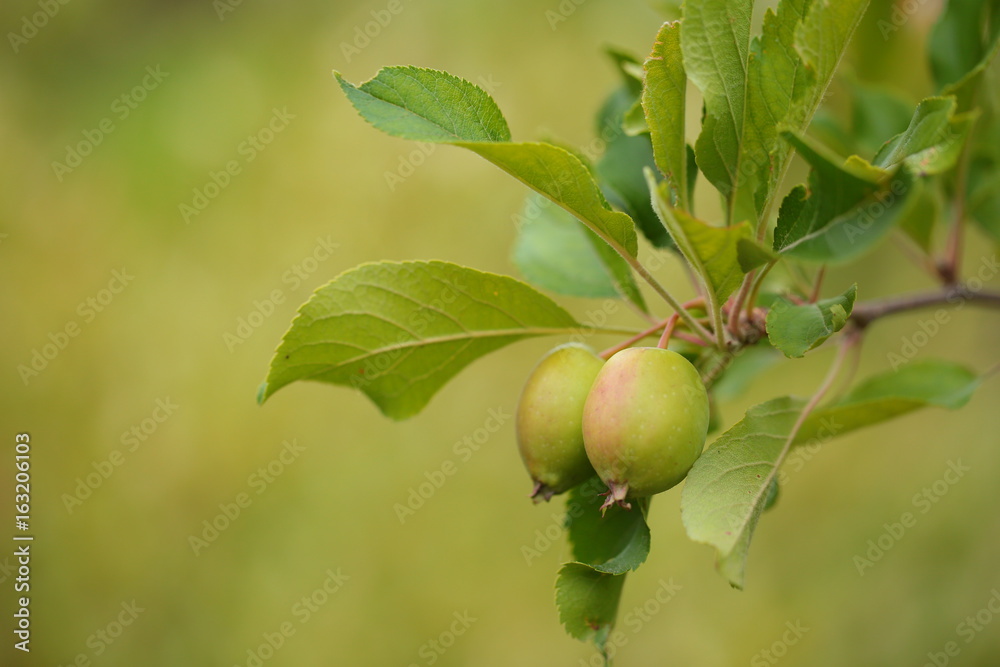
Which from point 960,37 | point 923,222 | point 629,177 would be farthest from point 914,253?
point 629,177

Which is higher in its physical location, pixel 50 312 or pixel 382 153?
pixel 382 153

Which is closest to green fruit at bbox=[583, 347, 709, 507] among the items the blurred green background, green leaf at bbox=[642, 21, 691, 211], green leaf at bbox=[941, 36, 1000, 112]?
green leaf at bbox=[642, 21, 691, 211]

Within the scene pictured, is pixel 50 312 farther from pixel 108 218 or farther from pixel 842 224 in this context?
pixel 842 224

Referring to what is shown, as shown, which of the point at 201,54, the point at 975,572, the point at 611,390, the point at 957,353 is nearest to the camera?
the point at 611,390

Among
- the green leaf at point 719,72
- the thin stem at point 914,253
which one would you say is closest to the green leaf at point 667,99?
the green leaf at point 719,72

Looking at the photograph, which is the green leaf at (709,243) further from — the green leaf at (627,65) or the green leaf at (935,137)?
the green leaf at (627,65)

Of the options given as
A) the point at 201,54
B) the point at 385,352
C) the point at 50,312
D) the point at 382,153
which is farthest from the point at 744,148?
the point at 201,54
